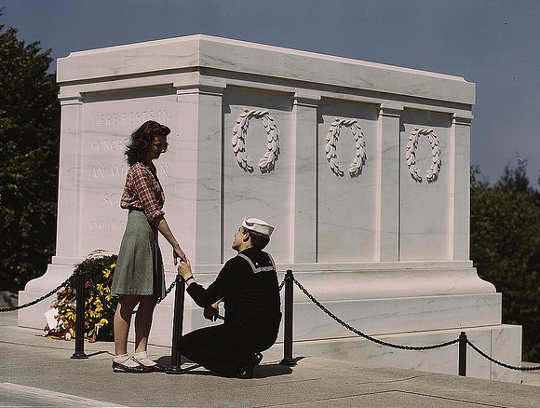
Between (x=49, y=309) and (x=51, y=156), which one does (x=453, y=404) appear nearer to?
(x=49, y=309)

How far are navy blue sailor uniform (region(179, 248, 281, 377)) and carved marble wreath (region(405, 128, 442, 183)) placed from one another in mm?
6379

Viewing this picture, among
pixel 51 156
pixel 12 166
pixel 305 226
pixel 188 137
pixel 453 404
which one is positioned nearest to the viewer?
pixel 453 404

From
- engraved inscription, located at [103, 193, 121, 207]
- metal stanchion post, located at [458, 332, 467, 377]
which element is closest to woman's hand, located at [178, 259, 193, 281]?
metal stanchion post, located at [458, 332, 467, 377]

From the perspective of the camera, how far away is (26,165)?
21.3 metres

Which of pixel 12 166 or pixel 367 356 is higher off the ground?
pixel 12 166

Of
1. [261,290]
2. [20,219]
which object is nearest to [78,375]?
[261,290]

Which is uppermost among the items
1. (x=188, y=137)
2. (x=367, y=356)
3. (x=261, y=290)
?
(x=188, y=137)

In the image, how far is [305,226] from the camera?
44.4 feet

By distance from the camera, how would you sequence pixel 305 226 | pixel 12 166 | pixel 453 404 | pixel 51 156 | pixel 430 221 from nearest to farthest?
1. pixel 453 404
2. pixel 305 226
3. pixel 430 221
4. pixel 12 166
5. pixel 51 156

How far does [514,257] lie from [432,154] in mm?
11800

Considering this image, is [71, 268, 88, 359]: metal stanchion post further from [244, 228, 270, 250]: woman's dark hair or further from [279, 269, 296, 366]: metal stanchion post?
[244, 228, 270, 250]: woman's dark hair

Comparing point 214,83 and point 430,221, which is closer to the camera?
point 214,83

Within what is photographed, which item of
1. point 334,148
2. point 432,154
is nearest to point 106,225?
point 334,148

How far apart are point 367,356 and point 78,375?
5.24m
